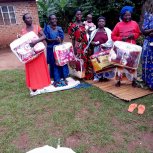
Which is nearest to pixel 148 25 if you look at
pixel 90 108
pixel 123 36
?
pixel 123 36

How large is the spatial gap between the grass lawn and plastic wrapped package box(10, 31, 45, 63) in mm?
904

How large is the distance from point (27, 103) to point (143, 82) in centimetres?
253

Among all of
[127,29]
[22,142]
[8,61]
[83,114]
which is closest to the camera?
[22,142]

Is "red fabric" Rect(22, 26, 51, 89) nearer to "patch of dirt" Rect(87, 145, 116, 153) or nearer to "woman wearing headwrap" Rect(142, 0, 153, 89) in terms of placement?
"woman wearing headwrap" Rect(142, 0, 153, 89)

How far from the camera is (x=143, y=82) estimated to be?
5359 mm

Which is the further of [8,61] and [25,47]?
[8,61]

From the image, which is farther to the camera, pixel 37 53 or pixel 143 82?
pixel 143 82

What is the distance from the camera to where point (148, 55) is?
15.8ft

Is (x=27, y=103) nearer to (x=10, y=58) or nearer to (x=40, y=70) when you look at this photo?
(x=40, y=70)

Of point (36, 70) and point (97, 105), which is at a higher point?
point (36, 70)

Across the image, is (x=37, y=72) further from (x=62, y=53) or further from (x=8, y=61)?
(x=8, y=61)

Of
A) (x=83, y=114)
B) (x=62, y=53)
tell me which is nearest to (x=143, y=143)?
(x=83, y=114)

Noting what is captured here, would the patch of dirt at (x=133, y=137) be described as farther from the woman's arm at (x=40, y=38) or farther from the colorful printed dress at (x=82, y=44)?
the colorful printed dress at (x=82, y=44)

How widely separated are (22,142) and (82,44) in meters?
2.90
